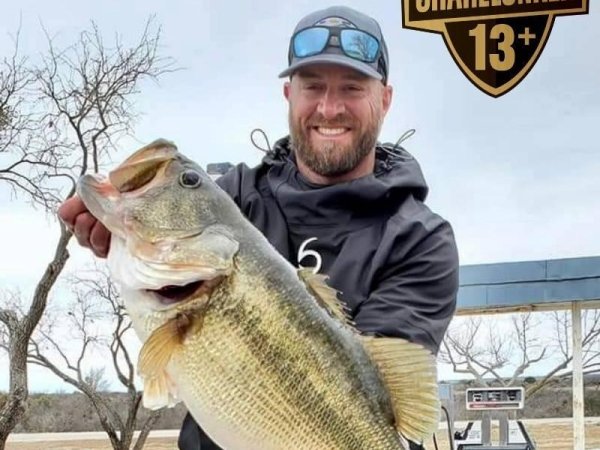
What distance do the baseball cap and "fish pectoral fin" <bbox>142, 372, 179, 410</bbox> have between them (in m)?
1.18

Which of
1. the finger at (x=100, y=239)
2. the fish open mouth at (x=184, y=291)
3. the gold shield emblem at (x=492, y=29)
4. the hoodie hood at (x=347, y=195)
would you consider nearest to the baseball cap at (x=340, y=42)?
the hoodie hood at (x=347, y=195)

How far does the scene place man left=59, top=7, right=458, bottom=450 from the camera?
272 cm

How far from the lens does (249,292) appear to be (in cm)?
198

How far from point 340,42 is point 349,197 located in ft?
1.51

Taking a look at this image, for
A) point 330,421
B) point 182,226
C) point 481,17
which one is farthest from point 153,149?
point 481,17

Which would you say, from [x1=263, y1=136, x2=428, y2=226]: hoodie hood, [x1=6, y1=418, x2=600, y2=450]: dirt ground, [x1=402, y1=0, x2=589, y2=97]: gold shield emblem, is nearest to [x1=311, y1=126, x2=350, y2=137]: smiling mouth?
[x1=263, y1=136, x2=428, y2=226]: hoodie hood

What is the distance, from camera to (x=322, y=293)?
2.12m

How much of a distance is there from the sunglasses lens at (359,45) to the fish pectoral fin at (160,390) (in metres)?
1.24

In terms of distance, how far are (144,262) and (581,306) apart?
39.1 ft

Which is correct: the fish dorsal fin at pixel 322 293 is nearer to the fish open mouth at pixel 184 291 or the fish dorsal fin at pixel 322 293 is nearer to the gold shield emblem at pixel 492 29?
the fish open mouth at pixel 184 291

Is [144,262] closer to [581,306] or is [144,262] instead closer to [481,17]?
[481,17]

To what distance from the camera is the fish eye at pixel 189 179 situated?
2.09 meters

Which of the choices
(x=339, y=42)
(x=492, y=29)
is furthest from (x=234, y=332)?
(x=492, y=29)

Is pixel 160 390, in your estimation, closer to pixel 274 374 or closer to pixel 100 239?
pixel 274 374
